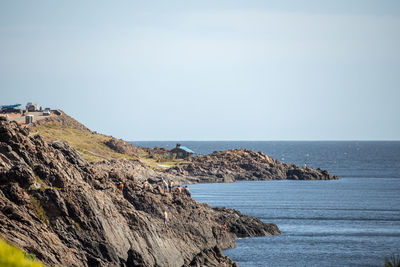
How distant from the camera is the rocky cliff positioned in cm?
3459

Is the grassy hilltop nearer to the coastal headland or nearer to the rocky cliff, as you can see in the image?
the coastal headland

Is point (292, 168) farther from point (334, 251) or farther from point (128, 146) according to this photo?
point (334, 251)

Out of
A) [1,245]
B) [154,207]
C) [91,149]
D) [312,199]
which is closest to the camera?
[1,245]

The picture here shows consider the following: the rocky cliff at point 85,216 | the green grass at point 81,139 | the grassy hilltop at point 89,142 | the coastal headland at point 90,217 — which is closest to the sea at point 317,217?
the coastal headland at point 90,217

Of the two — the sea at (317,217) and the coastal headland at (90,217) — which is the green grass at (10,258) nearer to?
the coastal headland at (90,217)

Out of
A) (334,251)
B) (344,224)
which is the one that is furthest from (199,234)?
(344,224)

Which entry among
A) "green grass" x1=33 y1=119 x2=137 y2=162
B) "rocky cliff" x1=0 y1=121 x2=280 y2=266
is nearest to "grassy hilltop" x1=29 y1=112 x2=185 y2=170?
"green grass" x1=33 y1=119 x2=137 y2=162

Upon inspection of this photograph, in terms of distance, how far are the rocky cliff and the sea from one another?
7113 mm

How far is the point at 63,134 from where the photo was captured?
124812 millimetres

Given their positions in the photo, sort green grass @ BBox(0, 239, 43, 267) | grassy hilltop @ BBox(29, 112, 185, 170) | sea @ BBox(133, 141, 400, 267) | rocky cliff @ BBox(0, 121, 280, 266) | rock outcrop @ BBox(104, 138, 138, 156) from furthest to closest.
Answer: rock outcrop @ BBox(104, 138, 138, 156) < grassy hilltop @ BBox(29, 112, 185, 170) < sea @ BBox(133, 141, 400, 267) < rocky cliff @ BBox(0, 121, 280, 266) < green grass @ BBox(0, 239, 43, 267)

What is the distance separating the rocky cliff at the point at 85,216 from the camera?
34.6 meters

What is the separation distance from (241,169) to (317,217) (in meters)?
67.8

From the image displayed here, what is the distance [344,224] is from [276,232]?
14.6 metres

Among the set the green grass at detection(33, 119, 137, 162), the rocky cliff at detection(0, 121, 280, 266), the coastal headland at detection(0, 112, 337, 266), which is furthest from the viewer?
the green grass at detection(33, 119, 137, 162)
